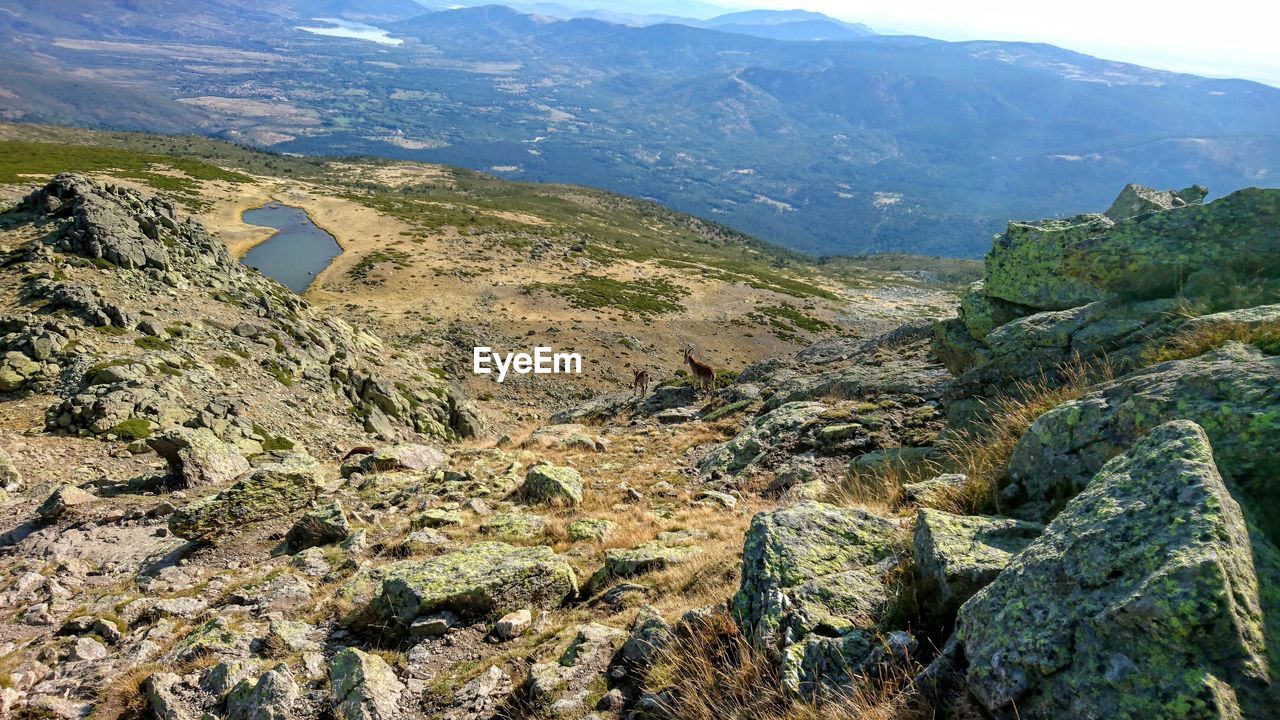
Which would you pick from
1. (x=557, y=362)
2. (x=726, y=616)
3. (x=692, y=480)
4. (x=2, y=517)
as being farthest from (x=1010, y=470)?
(x=557, y=362)

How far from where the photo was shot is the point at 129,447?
Answer: 55.6 ft

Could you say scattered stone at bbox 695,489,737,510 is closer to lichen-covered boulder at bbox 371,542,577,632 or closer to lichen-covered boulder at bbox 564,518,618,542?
lichen-covered boulder at bbox 564,518,618,542

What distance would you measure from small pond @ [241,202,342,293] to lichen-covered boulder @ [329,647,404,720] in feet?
200

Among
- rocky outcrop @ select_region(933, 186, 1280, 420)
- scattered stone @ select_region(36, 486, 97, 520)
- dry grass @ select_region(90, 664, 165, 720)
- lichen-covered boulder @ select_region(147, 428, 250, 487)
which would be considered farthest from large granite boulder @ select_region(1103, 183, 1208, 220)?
scattered stone @ select_region(36, 486, 97, 520)

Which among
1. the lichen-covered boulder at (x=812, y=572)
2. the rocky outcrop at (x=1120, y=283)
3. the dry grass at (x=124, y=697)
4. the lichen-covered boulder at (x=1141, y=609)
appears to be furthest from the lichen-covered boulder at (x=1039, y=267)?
the dry grass at (x=124, y=697)

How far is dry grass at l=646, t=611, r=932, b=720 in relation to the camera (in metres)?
4.25

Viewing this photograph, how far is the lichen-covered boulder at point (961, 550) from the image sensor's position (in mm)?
4969

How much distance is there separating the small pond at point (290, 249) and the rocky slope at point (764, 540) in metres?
50.0

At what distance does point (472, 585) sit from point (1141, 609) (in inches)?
287

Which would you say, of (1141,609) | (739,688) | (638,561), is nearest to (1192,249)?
(1141,609)

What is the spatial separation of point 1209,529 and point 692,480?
12.3 m

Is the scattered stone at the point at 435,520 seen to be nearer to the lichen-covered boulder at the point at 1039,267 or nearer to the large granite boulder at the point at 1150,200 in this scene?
the lichen-covered boulder at the point at 1039,267

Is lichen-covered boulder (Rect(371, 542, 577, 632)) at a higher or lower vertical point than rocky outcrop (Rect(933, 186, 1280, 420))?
lower

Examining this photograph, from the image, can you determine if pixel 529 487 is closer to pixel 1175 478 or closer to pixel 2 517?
pixel 2 517
